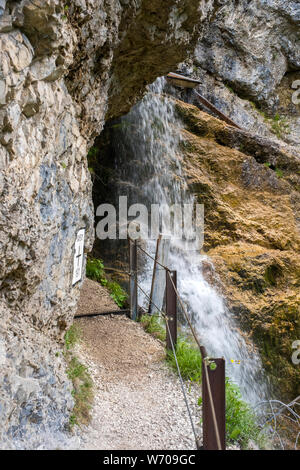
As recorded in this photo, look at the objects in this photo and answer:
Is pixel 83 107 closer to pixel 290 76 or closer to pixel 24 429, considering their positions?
pixel 24 429

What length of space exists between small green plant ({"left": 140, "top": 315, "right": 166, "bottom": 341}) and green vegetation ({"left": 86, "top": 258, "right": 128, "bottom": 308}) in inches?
32.5

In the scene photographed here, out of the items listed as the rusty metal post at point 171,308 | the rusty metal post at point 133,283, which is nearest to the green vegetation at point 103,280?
the rusty metal post at point 133,283

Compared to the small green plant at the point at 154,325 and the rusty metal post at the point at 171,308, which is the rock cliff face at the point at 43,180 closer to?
the rusty metal post at the point at 171,308

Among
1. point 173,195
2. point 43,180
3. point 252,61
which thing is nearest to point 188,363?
point 43,180

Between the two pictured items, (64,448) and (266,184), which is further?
(266,184)

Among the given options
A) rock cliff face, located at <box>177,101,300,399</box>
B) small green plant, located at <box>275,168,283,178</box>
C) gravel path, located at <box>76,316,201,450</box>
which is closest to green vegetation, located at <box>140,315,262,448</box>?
gravel path, located at <box>76,316,201,450</box>

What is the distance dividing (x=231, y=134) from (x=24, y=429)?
881 cm

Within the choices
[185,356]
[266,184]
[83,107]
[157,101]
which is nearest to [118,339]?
[185,356]

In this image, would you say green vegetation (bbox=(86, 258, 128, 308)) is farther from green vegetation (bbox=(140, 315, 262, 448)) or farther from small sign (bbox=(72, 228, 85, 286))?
small sign (bbox=(72, 228, 85, 286))

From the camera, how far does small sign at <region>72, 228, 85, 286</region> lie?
394cm

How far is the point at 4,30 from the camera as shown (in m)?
2.45

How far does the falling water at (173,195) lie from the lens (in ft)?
20.7

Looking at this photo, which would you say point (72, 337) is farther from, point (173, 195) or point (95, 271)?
point (173, 195)

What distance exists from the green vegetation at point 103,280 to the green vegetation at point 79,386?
7.13 feet
